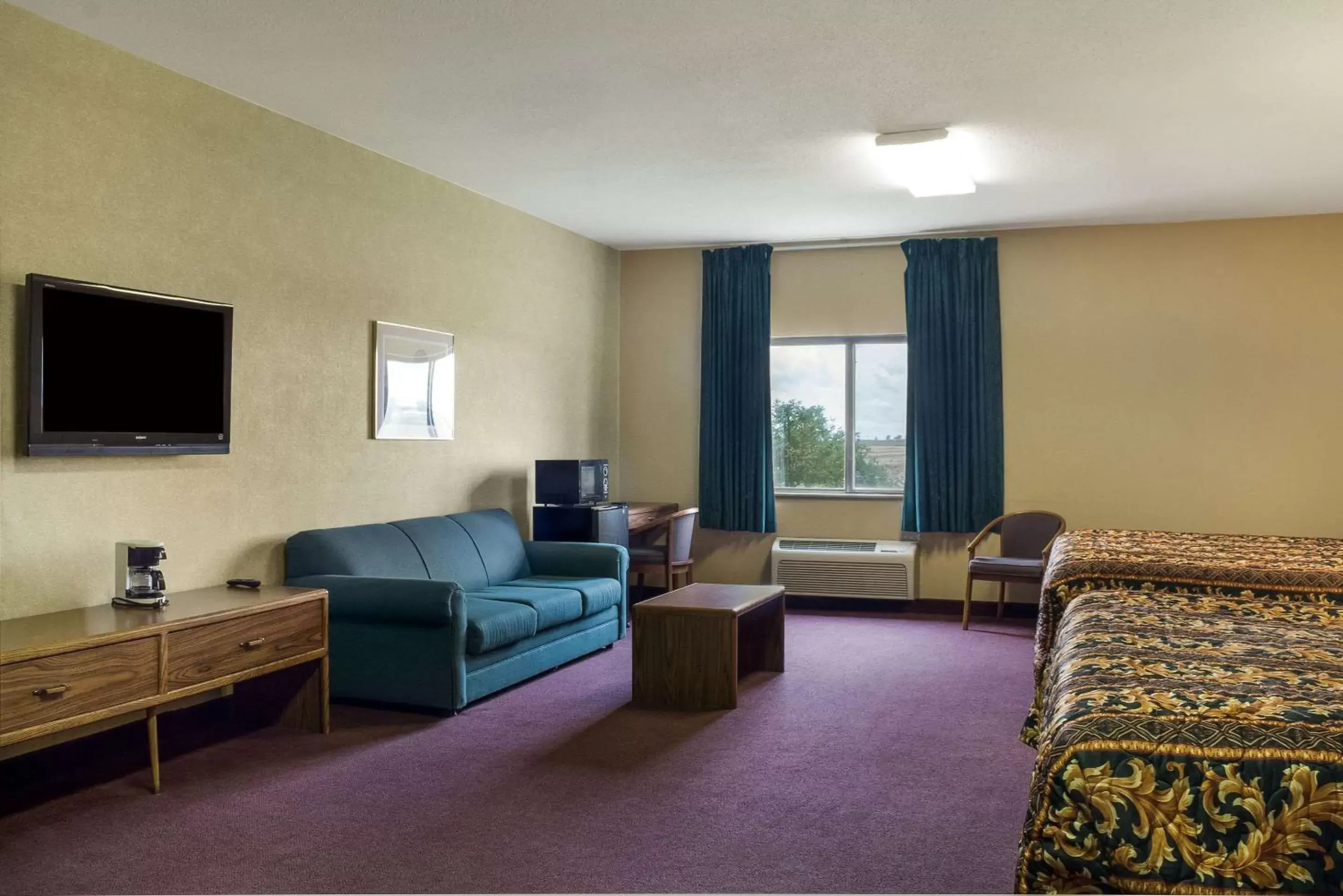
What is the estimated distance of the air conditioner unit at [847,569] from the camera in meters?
7.39

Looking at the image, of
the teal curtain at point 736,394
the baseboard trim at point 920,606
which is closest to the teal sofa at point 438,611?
the teal curtain at point 736,394

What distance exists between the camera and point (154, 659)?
3494 mm

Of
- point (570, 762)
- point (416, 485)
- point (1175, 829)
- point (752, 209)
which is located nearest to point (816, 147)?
point (752, 209)

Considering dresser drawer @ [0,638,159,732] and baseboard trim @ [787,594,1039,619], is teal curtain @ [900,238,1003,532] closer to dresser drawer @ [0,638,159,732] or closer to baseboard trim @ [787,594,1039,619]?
Result: baseboard trim @ [787,594,1039,619]

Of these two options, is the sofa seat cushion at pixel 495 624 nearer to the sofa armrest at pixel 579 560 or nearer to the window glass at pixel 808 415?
the sofa armrest at pixel 579 560

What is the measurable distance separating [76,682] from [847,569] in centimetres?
523

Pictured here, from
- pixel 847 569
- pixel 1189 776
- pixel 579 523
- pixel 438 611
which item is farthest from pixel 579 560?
pixel 1189 776

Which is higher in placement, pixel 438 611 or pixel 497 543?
pixel 497 543

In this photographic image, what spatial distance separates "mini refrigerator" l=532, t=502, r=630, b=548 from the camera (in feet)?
21.0

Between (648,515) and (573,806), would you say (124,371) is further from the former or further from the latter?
(648,515)

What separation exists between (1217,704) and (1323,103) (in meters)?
3.37

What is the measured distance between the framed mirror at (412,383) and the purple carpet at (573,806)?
1581mm

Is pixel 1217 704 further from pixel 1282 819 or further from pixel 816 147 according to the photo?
pixel 816 147

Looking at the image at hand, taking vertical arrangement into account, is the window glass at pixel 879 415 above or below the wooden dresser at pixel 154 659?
above
